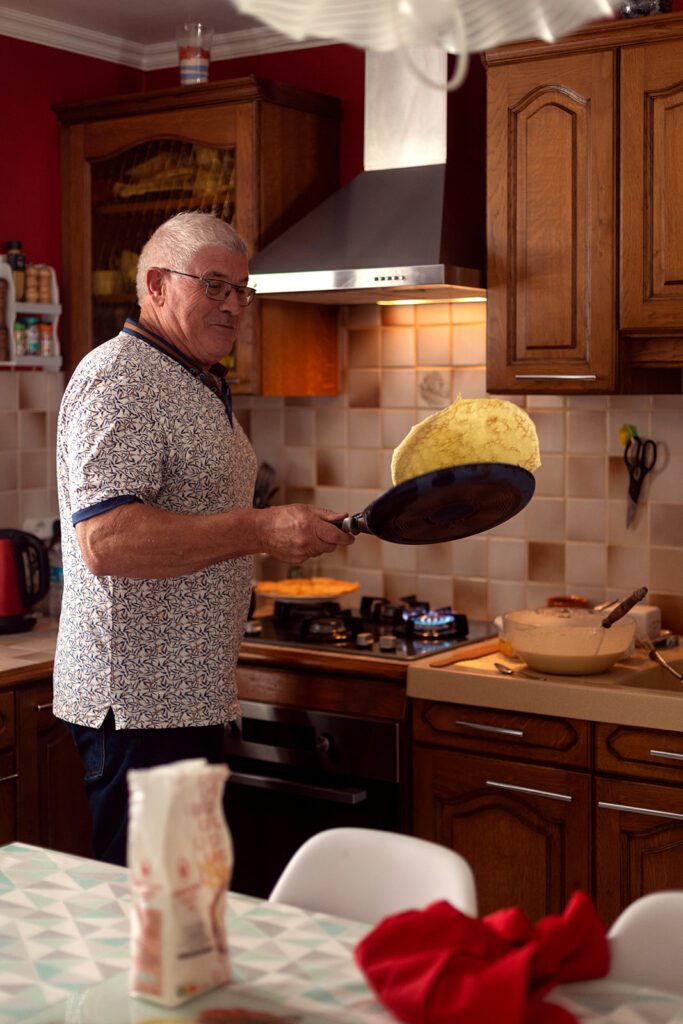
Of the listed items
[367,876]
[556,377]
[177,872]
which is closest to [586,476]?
[556,377]

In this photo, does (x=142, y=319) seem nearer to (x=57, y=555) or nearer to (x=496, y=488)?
(x=496, y=488)

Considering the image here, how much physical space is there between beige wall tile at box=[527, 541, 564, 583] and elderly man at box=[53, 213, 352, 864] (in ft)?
4.00

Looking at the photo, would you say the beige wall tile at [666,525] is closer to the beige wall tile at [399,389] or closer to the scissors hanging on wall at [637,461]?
the scissors hanging on wall at [637,461]

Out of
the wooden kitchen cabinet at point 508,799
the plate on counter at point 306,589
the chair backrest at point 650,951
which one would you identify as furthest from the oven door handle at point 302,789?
the chair backrest at point 650,951

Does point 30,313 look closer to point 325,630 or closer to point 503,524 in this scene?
point 325,630

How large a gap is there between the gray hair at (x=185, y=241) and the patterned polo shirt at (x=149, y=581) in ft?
0.48

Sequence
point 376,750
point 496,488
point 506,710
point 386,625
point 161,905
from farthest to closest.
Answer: point 386,625, point 376,750, point 506,710, point 496,488, point 161,905

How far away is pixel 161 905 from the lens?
1.19 meters

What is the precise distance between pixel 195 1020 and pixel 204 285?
149 centimetres

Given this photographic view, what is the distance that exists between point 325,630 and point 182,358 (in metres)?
1.13

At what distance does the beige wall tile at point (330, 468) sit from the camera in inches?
152

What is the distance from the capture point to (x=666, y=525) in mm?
3332

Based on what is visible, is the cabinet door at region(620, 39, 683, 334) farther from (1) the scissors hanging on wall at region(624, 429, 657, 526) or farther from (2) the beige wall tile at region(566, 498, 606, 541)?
(2) the beige wall tile at region(566, 498, 606, 541)

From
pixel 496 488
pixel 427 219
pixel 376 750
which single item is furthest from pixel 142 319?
pixel 376 750
